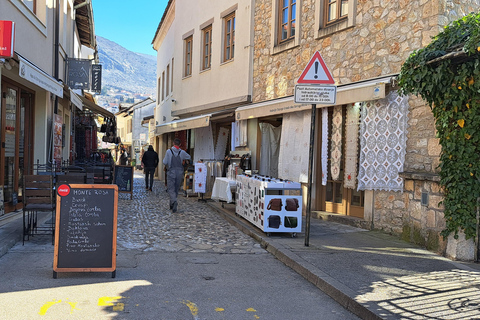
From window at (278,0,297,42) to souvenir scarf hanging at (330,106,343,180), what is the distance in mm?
2927

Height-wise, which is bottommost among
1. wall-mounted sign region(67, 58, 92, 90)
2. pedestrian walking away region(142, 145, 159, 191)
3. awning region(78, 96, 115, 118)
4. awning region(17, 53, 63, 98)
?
pedestrian walking away region(142, 145, 159, 191)

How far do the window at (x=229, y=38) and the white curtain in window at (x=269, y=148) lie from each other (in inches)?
127

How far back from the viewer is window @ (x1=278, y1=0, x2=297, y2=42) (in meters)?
11.8

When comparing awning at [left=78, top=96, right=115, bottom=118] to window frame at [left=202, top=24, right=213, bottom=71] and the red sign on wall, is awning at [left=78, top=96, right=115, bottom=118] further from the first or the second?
the red sign on wall

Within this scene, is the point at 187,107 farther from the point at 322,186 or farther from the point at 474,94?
the point at 474,94

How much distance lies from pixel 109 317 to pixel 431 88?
4.89 metres

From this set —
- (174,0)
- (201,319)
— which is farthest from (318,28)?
(174,0)

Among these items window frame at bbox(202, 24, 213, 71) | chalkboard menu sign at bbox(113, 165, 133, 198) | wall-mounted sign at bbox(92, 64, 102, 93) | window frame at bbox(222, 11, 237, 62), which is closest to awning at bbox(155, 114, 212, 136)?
window frame at bbox(222, 11, 237, 62)

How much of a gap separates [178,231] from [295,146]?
12.5ft

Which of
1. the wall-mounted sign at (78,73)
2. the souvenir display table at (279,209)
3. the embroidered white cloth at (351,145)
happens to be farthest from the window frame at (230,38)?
the souvenir display table at (279,209)

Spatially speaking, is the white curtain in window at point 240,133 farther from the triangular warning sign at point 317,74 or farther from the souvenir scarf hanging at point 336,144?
the triangular warning sign at point 317,74

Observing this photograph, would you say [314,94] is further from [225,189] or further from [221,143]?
[221,143]

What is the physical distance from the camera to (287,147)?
1155 cm

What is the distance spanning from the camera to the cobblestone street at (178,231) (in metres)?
7.46
